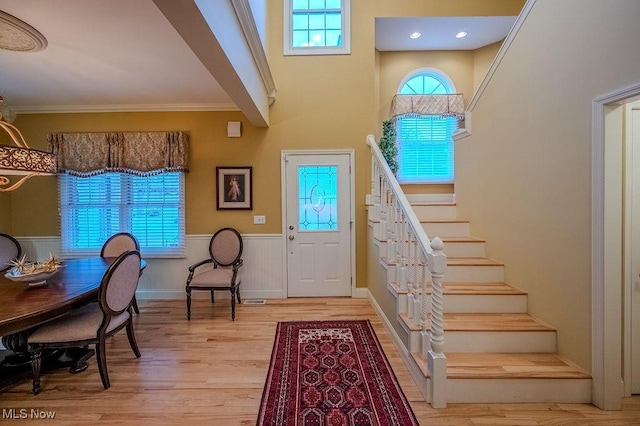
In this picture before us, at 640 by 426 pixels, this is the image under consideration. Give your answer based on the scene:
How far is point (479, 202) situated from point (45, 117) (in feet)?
19.5

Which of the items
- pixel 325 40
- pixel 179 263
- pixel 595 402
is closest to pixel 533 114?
pixel 595 402

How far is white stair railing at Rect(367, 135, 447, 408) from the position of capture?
193 centimetres

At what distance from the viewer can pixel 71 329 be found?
217 centimetres

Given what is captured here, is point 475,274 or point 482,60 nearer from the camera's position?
point 475,274

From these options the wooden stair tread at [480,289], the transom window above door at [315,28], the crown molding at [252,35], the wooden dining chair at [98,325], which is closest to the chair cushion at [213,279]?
the wooden dining chair at [98,325]

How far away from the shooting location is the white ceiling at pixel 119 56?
82.2 inches

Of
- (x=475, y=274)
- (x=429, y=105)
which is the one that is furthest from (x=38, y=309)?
(x=429, y=105)

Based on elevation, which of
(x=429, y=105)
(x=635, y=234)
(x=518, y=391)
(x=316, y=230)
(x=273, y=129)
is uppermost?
(x=429, y=105)

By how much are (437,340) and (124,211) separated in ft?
14.1

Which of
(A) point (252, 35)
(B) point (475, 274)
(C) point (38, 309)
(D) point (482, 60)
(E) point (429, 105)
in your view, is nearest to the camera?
(C) point (38, 309)

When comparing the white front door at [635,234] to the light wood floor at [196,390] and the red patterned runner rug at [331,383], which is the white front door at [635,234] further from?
the red patterned runner rug at [331,383]

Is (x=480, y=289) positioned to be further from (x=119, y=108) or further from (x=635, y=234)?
(x=119, y=108)

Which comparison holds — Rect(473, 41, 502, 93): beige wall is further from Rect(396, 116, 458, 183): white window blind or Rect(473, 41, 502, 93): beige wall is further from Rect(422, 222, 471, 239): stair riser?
Rect(422, 222, 471, 239): stair riser

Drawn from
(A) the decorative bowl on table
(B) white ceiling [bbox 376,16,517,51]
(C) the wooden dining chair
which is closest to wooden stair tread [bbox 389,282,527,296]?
(C) the wooden dining chair
